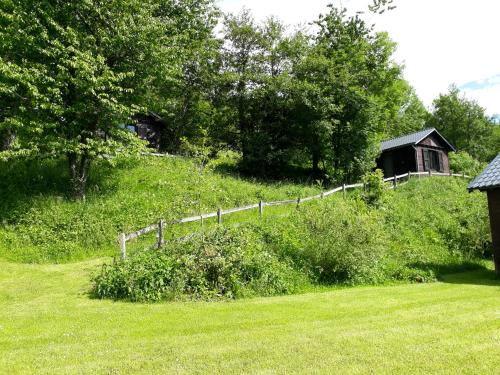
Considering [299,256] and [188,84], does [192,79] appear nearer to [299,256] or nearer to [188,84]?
[188,84]

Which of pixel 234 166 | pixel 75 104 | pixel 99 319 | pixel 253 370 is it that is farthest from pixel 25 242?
pixel 234 166

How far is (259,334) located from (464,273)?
481 inches

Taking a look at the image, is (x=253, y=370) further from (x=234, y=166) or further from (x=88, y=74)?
(x=234, y=166)

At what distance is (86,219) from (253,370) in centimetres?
1483

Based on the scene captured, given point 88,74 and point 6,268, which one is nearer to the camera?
point 6,268

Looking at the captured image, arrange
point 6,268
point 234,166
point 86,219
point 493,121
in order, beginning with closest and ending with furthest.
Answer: point 6,268, point 86,219, point 234,166, point 493,121

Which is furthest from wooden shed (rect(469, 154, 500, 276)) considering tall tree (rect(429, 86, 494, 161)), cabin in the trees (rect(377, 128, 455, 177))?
tall tree (rect(429, 86, 494, 161))

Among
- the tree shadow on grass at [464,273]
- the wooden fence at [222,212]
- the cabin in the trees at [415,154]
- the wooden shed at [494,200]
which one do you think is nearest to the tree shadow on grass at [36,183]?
the wooden fence at [222,212]

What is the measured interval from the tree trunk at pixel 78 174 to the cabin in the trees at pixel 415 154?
2719cm

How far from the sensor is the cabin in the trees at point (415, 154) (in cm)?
3709

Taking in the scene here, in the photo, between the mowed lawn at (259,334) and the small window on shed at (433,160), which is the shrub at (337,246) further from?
the small window on shed at (433,160)

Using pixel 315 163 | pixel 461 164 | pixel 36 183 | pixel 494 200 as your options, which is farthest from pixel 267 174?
pixel 461 164

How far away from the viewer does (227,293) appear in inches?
435

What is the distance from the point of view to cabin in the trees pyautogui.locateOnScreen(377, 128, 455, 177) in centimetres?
3709
